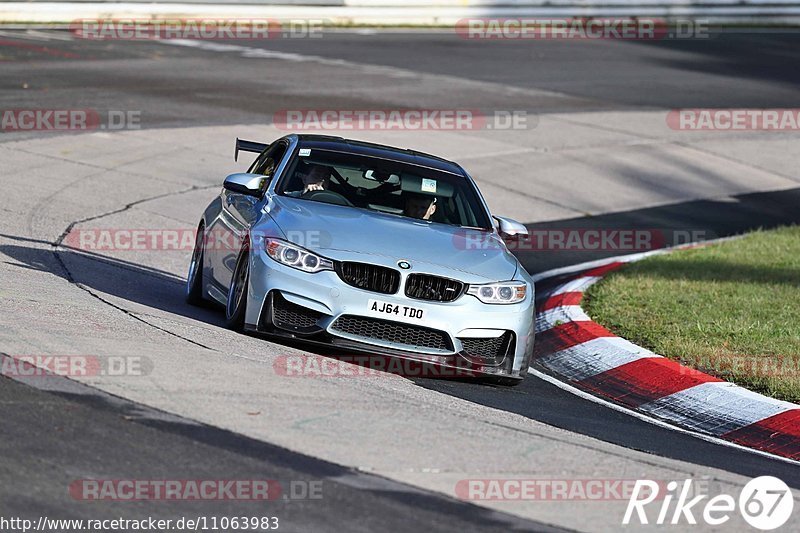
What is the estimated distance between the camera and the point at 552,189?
721 inches

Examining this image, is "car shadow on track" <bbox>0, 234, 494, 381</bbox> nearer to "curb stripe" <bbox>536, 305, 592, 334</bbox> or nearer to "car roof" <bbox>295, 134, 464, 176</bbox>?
"car roof" <bbox>295, 134, 464, 176</bbox>

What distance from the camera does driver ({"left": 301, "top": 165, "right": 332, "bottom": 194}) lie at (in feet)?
32.6

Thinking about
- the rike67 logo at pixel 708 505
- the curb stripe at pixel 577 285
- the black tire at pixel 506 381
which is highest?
the rike67 logo at pixel 708 505

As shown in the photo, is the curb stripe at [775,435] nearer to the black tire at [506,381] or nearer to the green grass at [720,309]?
the green grass at [720,309]

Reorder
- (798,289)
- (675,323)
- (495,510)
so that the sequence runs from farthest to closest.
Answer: (798,289) → (675,323) → (495,510)

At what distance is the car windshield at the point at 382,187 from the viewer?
389 inches

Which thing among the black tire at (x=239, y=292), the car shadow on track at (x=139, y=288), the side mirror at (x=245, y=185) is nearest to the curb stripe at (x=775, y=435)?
the car shadow on track at (x=139, y=288)

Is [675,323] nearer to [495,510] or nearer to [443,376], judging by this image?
[443,376]

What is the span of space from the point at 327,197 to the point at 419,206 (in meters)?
0.69

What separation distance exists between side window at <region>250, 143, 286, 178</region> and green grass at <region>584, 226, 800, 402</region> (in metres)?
3.00

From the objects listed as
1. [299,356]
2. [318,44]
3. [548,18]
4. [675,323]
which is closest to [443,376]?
[299,356]

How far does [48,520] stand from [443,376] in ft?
14.1

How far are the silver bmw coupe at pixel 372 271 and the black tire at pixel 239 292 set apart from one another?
10mm

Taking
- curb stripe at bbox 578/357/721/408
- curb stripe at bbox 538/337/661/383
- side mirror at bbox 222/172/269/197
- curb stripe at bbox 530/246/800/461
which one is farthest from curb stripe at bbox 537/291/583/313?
side mirror at bbox 222/172/269/197
